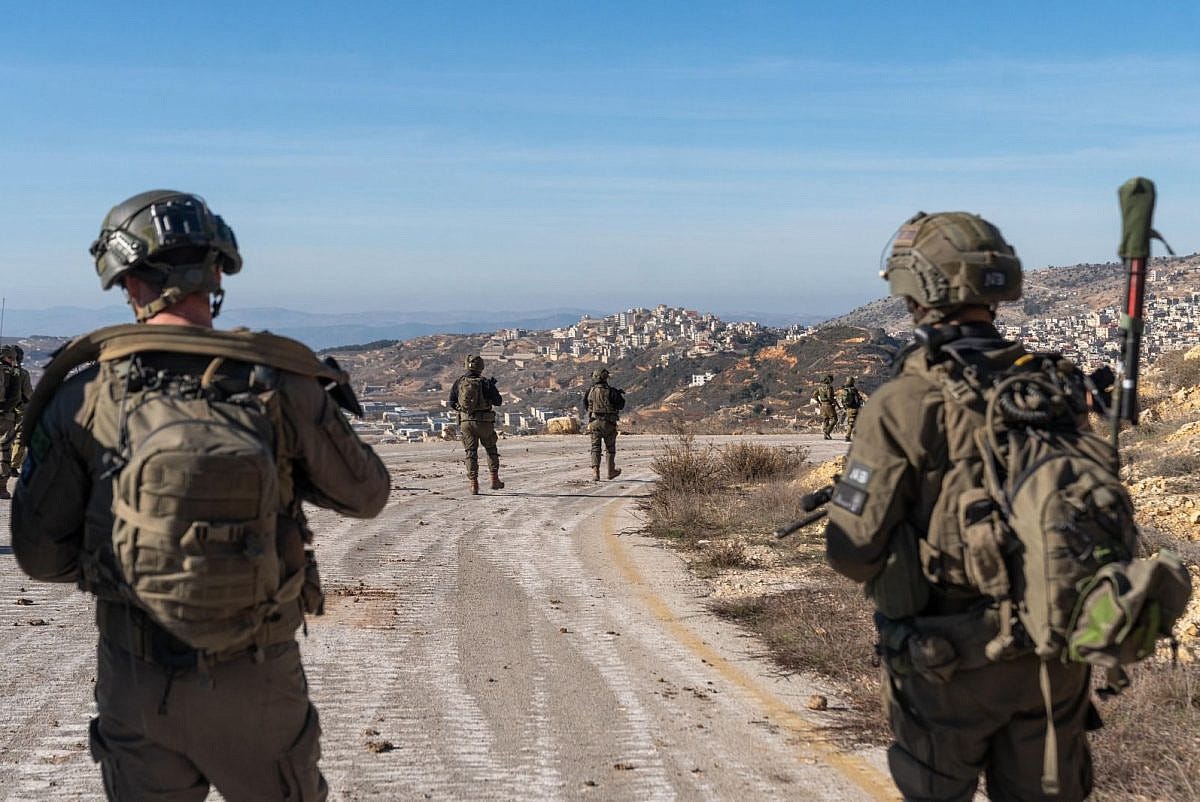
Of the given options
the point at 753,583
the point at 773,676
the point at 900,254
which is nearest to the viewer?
the point at 900,254

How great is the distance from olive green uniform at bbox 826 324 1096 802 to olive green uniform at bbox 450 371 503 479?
44.3ft

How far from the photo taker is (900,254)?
3.81 meters

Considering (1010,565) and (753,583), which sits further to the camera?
(753,583)

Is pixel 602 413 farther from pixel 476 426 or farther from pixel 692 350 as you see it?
pixel 692 350

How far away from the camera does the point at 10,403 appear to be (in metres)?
14.2

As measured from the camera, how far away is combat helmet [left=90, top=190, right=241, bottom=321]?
3.41m

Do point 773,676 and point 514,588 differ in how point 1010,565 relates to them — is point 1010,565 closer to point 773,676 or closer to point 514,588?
point 773,676

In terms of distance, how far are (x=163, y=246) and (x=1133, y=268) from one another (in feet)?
9.72

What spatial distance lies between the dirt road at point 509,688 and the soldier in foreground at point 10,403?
4704 millimetres

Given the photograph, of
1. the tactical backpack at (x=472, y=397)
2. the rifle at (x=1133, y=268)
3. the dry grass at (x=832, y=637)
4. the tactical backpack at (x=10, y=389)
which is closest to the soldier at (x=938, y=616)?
the rifle at (x=1133, y=268)

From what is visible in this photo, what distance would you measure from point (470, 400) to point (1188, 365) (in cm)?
1821

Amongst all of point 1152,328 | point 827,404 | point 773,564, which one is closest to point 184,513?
point 773,564

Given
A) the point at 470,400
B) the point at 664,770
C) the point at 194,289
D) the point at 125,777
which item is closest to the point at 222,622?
the point at 125,777

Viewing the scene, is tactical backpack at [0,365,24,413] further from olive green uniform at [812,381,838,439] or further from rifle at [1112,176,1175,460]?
olive green uniform at [812,381,838,439]
